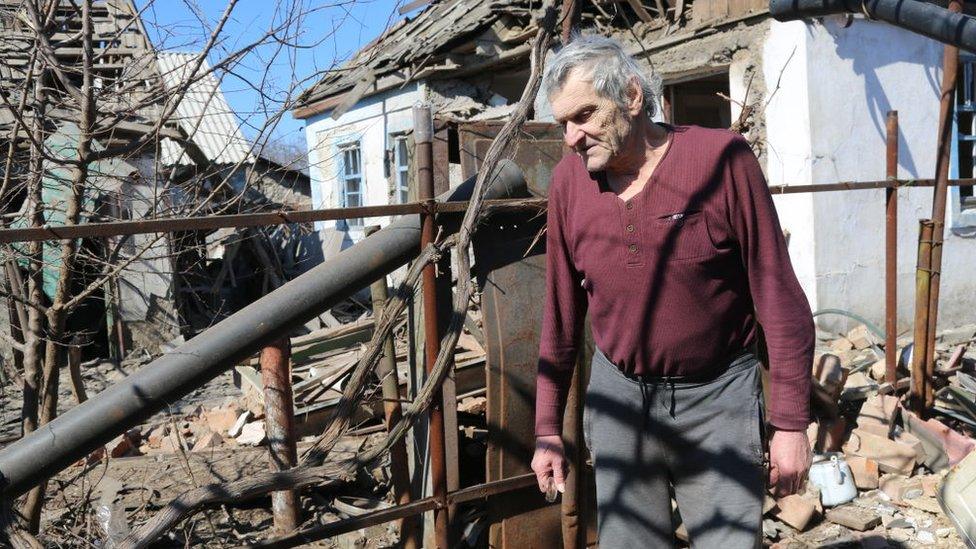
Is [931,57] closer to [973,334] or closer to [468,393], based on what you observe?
[973,334]

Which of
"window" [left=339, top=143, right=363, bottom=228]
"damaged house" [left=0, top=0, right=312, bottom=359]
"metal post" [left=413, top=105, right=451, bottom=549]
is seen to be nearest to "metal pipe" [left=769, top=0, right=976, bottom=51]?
"metal post" [left=413, top=105, right=451, bottom=549]

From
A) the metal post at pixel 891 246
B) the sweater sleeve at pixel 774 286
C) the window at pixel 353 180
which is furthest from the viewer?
the window at pixel 353 180

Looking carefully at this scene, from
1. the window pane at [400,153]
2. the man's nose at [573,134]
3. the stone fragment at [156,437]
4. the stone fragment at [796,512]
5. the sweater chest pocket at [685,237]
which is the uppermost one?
the window pane at [400,153]

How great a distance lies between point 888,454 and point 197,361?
3.55 m

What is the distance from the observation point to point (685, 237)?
6.32 feet

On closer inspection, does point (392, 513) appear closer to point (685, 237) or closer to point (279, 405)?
point (279, 405)

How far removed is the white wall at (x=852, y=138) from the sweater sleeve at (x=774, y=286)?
5.33 meters

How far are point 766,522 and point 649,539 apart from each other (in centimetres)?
183

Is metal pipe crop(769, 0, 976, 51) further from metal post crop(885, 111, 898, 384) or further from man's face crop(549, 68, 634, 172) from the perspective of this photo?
man's face crop(549, 68, 634, 172)

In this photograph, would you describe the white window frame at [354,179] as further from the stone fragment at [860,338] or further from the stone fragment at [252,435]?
the stone fragment at [860,338]

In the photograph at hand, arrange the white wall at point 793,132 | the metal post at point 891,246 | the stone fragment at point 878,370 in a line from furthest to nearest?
the white wall at point 793,132, the stone fragment at point 878,370, the metal post at point 891,246

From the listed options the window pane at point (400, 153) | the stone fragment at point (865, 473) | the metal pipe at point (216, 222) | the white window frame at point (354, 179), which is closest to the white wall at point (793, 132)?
the stone fragment at point (865, 473)

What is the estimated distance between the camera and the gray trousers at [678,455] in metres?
1.98

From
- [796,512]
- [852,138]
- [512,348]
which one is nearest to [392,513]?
[512,348]
